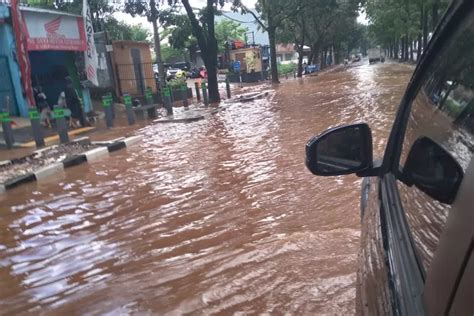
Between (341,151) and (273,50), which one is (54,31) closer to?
(341,151)

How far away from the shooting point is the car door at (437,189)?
0.93 meters

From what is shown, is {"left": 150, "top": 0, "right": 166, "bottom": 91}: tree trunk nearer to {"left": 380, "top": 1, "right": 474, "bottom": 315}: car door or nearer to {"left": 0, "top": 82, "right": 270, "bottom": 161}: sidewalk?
{"left": 0, "top": 82, "right": 270, "bottom": 161}: sidewalk

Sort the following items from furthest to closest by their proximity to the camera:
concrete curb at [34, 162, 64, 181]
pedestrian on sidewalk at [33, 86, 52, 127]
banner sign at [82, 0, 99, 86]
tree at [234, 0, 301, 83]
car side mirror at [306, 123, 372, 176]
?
tree at [234, 0, 301, 83] → banner sign at [82, 0, 99, 86] → pedestrian on sidewalk at [33, 86, 52, 127] → concrete curb at [34, 162, 64, 181] → car side mirror at [306, 123, 372, 176]

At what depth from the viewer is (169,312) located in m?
3.37

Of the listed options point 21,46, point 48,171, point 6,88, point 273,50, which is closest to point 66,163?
point 48,171

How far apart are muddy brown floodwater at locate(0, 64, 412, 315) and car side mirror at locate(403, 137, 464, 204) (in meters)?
1.89

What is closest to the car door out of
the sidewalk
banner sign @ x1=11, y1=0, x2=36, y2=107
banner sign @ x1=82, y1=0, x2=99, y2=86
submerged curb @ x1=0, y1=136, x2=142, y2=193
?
submerged curb @ x1=0, y1=136, x2=142, y2=193


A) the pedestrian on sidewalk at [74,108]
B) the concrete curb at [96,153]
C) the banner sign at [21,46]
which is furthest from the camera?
the pedestrian on sidewalk at [74,108]

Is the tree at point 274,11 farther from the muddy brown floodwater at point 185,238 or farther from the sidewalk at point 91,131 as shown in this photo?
the muddy brown floodwater at point 185,238

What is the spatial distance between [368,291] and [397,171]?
1.68 feet

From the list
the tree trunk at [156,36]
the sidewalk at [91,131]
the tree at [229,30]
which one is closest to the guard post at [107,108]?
the sidewalk at [91,131]

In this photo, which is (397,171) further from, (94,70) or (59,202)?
(94,70)

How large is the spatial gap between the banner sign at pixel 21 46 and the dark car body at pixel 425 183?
44.5 ft

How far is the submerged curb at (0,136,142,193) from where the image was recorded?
7820mm
